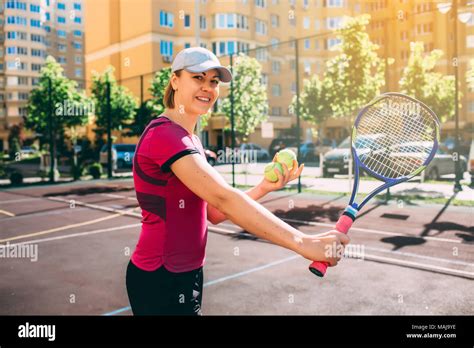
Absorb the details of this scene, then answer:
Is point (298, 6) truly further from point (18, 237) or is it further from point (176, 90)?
point (176, 90)

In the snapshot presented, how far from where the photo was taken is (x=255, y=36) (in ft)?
182

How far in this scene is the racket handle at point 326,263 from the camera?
230 centimetres

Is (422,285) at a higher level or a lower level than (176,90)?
lower

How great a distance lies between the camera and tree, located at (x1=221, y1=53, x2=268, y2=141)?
34.0 m

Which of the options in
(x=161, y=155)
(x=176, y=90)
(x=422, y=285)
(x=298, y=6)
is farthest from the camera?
(x=298, y=6)

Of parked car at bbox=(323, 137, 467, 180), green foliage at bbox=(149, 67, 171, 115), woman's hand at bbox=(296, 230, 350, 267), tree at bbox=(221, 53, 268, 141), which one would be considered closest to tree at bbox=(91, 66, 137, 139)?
green foliage at bbox=(149, 67, 171, 115)

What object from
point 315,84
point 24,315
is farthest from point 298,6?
point 24,315

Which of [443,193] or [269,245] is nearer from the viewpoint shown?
[269,245]

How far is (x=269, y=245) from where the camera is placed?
9320 mm

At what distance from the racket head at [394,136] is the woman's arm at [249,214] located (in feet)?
3.98

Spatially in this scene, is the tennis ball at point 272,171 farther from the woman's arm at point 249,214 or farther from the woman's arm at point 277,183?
the woman's arm at point 249,214

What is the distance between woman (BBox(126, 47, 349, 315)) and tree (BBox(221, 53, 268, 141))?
97.6 feet

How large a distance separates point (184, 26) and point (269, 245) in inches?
1763
